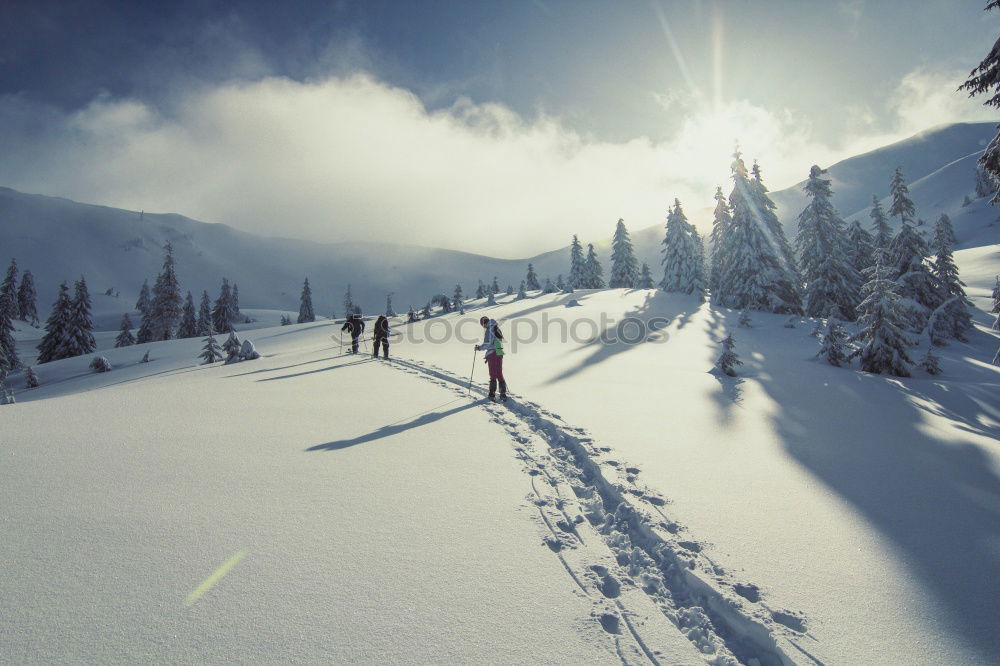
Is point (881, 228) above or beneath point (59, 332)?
above

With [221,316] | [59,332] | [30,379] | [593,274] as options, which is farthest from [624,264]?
[59,332]

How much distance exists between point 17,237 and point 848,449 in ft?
753

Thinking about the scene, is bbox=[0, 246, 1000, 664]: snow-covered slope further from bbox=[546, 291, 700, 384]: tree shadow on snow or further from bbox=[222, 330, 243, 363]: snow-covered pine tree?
bbox=[222, 330, 243, 363]: snow-covered pine tree

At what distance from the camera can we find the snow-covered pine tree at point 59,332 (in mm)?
42219

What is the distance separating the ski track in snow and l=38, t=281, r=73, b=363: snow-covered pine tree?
191 feet

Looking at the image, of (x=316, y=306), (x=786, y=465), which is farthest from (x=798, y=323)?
(x=316, y=306)

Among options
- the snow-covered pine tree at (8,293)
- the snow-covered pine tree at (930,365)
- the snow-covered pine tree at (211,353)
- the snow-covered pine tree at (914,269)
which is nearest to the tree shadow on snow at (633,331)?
the snow-covered pine tree at (930,365)

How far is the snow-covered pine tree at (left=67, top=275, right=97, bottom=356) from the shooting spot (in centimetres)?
4262

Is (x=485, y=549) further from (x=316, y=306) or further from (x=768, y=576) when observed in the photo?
(x=316, y=306)

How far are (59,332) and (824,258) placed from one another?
233ft

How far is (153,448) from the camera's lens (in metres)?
5.78

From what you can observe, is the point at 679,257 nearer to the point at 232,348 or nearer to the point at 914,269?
the point at 914,269

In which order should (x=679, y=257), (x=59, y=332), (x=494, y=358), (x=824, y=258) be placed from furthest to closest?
(x=679, y=257)
(x=59, y=332)
(x=824, y=258)
(x=494, y=358)

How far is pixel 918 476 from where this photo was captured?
5.46 metres
